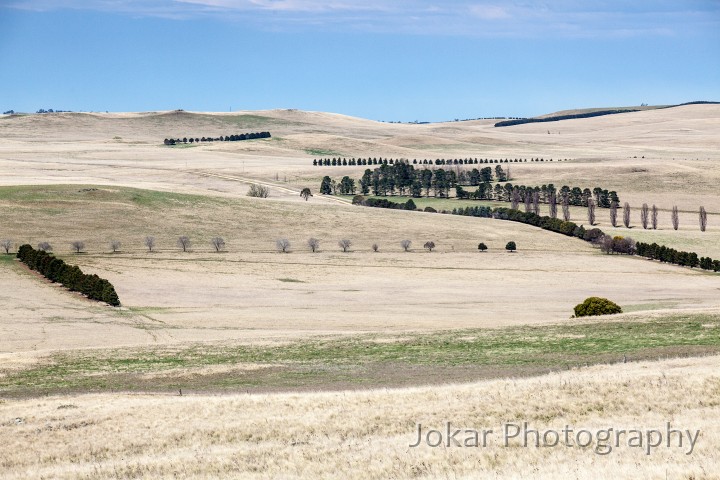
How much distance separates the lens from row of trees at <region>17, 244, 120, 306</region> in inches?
2542

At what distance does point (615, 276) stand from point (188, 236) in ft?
148

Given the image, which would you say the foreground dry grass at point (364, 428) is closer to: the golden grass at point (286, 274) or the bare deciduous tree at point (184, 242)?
the golden grass at point (286, 274)

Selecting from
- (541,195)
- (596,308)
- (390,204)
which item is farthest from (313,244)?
(541,195)

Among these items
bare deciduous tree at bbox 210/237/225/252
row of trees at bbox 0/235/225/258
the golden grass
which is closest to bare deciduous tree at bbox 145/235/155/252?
row of trees at bbox 0/235/225/258

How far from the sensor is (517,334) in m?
44.8

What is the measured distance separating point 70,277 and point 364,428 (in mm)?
50680

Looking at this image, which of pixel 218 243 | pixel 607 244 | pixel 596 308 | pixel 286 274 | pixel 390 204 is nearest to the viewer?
pixel 596 308

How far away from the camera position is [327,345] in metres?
43.5

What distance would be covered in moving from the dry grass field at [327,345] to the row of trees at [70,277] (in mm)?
1092

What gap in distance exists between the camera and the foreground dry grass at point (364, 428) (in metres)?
19.9

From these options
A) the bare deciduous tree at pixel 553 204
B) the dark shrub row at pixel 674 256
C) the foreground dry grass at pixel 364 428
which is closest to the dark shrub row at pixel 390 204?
the bare deciduous tree at pixel 553 204

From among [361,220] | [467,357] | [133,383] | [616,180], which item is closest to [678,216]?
[616,180]

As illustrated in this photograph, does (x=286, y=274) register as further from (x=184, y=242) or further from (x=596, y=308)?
(x=596, y=308)

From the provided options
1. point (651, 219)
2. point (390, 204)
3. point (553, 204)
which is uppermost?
point (390, 204)
